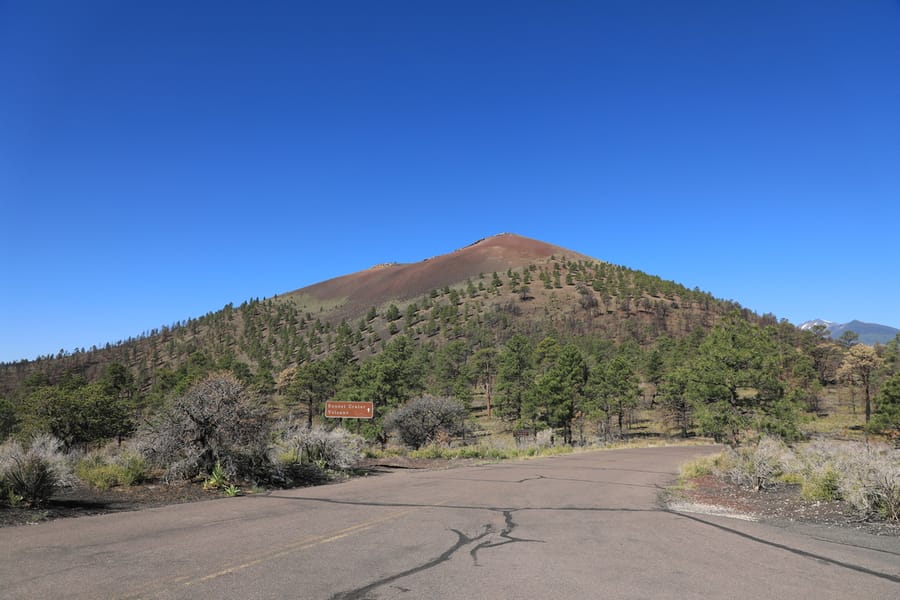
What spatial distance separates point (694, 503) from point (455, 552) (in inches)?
314

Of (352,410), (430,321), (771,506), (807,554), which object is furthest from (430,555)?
(430,321)

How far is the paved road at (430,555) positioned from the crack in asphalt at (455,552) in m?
0.02

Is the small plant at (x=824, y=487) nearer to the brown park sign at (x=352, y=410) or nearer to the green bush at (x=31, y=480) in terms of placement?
the green bush at (x=31, y=480)

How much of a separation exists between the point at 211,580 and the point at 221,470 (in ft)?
27.8

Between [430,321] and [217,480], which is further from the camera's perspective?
[430,321]

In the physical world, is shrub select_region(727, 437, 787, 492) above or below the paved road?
below

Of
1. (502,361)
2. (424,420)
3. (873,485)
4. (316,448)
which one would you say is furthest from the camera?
(502,361)

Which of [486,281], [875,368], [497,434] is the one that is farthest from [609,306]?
[497,434]

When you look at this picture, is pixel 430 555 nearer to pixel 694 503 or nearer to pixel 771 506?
pixel 694 503

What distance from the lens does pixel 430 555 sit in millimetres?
6871

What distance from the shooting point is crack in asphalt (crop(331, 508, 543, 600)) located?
17.2 feet

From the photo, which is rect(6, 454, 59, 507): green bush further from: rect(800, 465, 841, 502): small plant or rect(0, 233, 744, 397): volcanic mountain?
rect(0, 233, 744, 397): volcanic mountain

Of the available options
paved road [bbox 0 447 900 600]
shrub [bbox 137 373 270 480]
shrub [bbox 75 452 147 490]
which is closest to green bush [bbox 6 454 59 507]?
paved road [bbox 0 447 900 600]

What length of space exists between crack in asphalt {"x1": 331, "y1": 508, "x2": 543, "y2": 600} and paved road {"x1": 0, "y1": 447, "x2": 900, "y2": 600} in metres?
0.02
